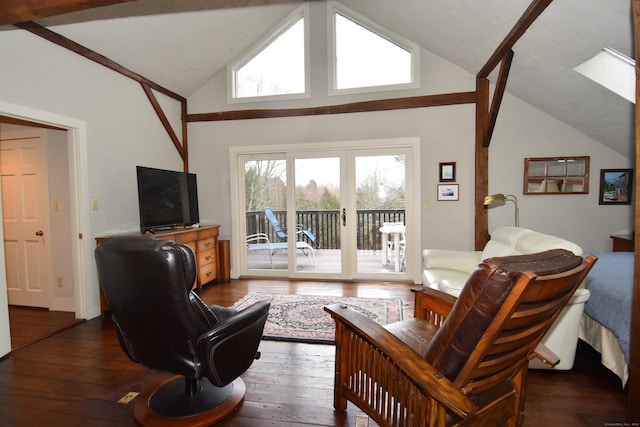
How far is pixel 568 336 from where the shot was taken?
214 cm

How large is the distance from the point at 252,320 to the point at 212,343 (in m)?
0.26

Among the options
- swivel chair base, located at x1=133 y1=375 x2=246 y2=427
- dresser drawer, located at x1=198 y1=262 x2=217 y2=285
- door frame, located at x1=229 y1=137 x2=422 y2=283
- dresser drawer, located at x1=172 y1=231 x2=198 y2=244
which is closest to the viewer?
swivel chair base, located at x1=133 y1=375 x2=246 y2=427

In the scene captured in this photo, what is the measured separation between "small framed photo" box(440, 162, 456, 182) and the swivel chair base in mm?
3543

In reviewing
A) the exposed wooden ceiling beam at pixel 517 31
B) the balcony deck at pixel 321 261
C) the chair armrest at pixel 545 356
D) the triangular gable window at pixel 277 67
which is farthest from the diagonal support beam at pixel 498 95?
the chair armrest at pixel 545 356

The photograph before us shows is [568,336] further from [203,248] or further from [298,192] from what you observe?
[203,248]

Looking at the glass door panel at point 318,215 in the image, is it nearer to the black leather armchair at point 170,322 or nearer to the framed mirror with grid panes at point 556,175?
the framed mirror with grid panes at point 556,175

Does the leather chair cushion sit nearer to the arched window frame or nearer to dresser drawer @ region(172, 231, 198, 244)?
dresser drawer @ region(172, 231, 198, 244)

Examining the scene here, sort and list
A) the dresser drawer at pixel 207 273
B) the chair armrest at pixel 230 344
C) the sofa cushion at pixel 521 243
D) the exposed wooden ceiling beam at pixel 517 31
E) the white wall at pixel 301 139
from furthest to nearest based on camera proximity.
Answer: the dresser drawer at pixel 207 273
the white wall at pixel 301 139
the exposed wooden ceiling beam at pixel 517 31
the sofa cushion at pixel 521 243
the chair armrest at pixel 230 344

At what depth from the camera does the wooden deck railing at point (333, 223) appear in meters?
4.68

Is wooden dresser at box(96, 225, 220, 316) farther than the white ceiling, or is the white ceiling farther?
wooden dresser at box(96, 225, 220, 316)

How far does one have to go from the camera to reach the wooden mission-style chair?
1084mm

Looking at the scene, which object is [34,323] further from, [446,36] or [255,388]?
[446,36]

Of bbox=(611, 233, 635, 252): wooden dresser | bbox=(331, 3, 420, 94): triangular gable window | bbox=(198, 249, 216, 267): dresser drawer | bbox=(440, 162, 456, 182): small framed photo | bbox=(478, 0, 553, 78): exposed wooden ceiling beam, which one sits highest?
bbox=(331, 3, 420, 94): triangular gable window

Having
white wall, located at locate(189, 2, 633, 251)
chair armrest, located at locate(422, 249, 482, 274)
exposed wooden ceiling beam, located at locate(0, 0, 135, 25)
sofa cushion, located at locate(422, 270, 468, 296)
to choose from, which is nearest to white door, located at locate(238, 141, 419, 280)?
white wall, located at locate(189, 2, 633, 251)
